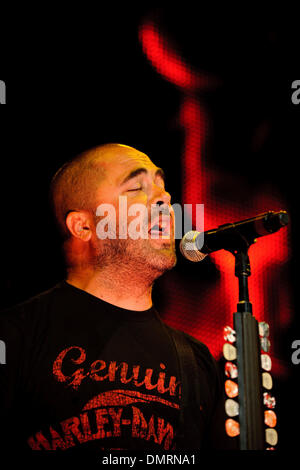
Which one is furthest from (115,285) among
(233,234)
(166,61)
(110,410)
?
(166,61)

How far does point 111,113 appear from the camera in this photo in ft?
8.63

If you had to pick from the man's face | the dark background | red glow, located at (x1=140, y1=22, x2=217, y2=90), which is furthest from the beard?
red glow, located at (x1=140, y1=22, x2=217, y2=90)

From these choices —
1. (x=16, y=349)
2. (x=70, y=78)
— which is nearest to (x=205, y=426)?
(x=16, y=349)

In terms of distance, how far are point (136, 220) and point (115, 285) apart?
12.7 inches

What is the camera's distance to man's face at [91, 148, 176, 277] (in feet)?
6.25

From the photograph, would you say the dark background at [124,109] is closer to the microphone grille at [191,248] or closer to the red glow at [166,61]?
the red glow at [166,61]

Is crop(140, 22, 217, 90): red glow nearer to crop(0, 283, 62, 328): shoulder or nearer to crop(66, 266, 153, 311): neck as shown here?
crop(66, 266, 153, 311): neck

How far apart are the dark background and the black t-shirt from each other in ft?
1.40

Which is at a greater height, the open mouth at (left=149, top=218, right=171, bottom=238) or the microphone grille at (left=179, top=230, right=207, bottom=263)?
the open mouth at (left=149, top=218, right=171, bottom=238)

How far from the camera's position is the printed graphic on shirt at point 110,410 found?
5.16ft

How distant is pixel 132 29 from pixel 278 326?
2.32 metres

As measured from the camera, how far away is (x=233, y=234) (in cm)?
137

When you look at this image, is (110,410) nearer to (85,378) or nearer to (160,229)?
(85,378)

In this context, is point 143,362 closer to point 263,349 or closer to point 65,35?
point 263,349
